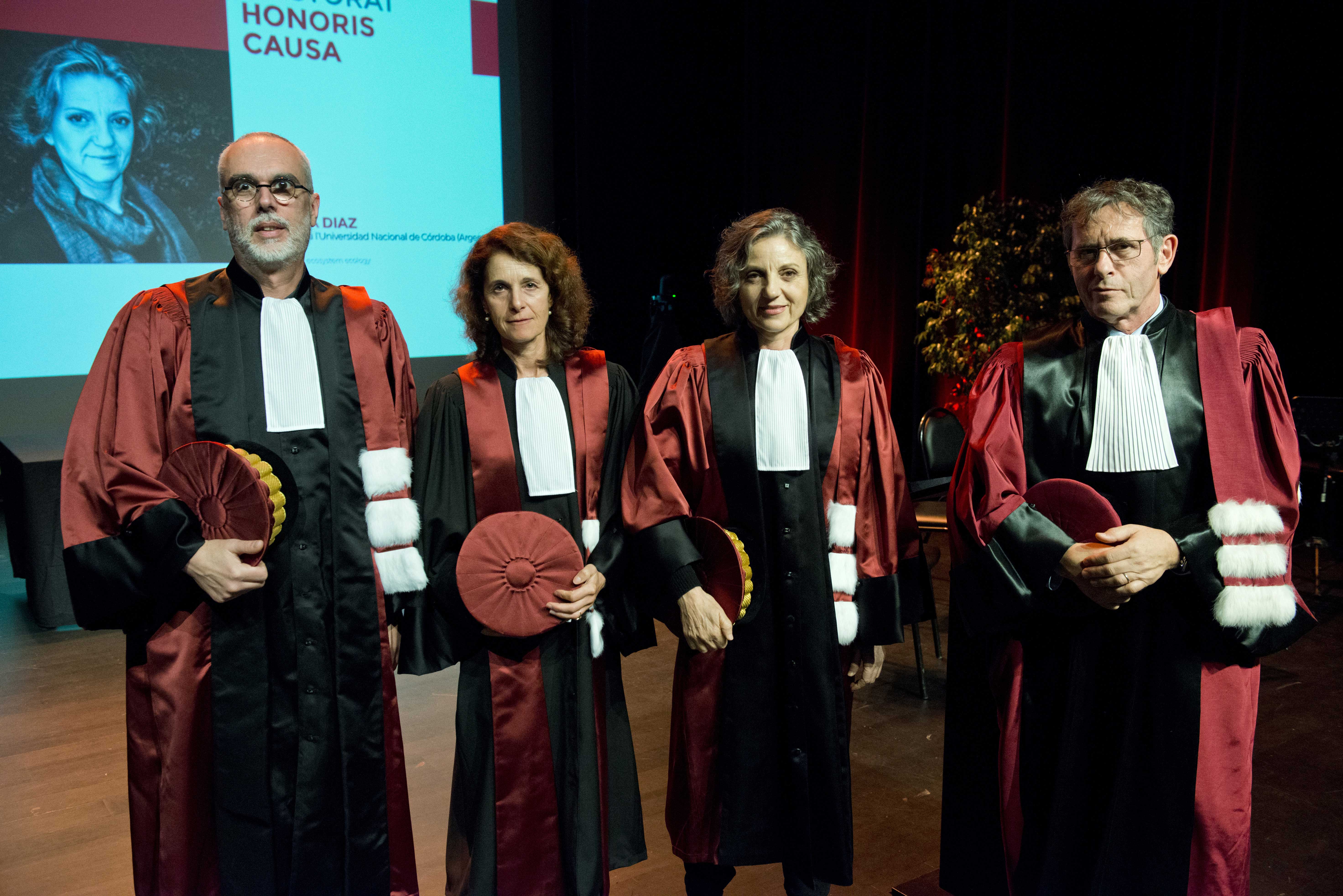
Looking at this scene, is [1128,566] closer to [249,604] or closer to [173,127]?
[249,604]

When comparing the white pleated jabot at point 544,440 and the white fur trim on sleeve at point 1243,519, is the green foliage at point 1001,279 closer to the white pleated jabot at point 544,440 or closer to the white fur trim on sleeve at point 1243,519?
the white fur trim on sleeve at point 1243,519

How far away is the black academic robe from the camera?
81.2 inches

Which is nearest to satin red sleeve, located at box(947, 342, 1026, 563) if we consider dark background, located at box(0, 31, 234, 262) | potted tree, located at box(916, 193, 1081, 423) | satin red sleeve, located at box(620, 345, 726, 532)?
satin red sleeve, located at box(620, 345, 726, 532)

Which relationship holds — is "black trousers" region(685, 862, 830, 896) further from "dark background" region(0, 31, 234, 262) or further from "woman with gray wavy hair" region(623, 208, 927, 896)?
"dark background" region(0, 31, 234, 262)

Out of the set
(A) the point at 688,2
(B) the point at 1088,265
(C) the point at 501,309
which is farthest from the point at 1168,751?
(A) the point at 688,2

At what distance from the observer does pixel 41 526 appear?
4.68 meters

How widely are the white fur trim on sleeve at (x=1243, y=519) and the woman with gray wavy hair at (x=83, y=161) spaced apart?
5.74 meters

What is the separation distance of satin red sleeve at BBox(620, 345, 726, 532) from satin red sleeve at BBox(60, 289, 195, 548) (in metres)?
0.93

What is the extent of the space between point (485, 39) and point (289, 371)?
518cm

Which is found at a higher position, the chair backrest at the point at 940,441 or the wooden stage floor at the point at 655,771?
the chair backrest at the point at 940,441

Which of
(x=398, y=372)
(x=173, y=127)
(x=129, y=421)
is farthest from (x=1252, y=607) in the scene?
(x=173, y=127)

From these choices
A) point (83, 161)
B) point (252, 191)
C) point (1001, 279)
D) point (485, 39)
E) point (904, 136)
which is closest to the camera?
point (252, 191)

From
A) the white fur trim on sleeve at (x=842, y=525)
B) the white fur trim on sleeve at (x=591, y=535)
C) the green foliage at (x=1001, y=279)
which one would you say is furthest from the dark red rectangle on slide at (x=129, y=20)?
the white fur trim on sleeve at (x=842, y=525)

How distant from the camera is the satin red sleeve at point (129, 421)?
6.00ft
